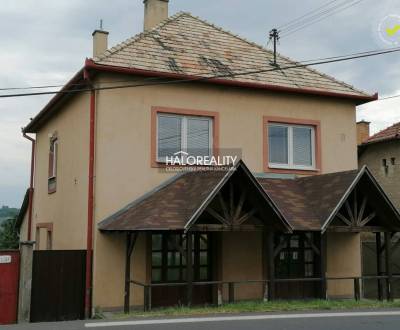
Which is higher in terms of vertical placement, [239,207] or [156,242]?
[239,207]

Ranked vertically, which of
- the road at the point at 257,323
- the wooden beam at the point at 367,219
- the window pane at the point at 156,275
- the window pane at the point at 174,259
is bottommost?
the road at the point at 257,323

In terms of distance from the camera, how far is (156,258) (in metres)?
13.5

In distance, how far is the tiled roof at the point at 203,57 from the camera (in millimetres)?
13953

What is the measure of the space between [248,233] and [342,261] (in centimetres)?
296

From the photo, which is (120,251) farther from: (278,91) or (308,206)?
(278,91)

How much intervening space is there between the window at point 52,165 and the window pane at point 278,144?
22.7 ft

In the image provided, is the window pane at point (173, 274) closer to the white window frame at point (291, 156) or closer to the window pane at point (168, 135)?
the window pane at point (168, 135)

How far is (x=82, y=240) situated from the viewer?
13.8 meters

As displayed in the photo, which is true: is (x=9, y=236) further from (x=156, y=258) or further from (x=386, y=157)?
(x=156, y=258)

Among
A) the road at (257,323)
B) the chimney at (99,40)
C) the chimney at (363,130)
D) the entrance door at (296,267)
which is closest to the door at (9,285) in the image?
the road at (257,323)

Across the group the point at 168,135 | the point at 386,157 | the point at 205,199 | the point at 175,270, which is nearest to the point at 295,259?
the point at 175,270

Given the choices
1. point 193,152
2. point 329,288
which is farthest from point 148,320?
point 329,288

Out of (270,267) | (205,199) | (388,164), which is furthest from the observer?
(388,164)

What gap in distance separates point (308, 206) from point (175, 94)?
14.2 feet
